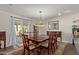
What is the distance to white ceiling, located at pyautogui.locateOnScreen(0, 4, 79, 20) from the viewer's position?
1767 millimetres

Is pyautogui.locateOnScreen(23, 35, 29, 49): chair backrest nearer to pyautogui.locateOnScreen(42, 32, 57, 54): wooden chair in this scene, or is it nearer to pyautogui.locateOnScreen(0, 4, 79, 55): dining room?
pyautogui.locateOnScreen(0, 4, 79, 55): dining room

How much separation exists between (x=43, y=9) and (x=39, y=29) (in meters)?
0.28

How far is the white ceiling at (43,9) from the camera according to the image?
1.77 m

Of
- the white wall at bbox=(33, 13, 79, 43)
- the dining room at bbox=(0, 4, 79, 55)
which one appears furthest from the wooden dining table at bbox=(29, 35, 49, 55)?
the white wall at bbox=(33, 13, 79, 43)

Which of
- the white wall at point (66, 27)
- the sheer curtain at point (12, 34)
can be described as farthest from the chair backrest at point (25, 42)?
the white wall at point (66, 27)

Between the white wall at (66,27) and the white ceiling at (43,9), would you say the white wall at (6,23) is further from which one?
the white wall at (66,27)

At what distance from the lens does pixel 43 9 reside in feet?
5.86

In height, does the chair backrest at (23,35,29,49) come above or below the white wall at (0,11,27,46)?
below

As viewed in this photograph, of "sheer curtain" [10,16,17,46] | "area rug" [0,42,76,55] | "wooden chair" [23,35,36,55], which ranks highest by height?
"sheer curtain" [10,16,17,46]

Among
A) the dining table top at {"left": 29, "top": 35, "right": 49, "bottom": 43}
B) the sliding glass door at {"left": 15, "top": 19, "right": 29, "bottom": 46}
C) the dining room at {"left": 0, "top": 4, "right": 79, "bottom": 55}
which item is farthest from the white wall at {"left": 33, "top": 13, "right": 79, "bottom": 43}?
the sliding glass door at {"left": 15, "top": 19, "right": 29, "bottom": 46}

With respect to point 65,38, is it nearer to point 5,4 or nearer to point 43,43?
point 43,43
